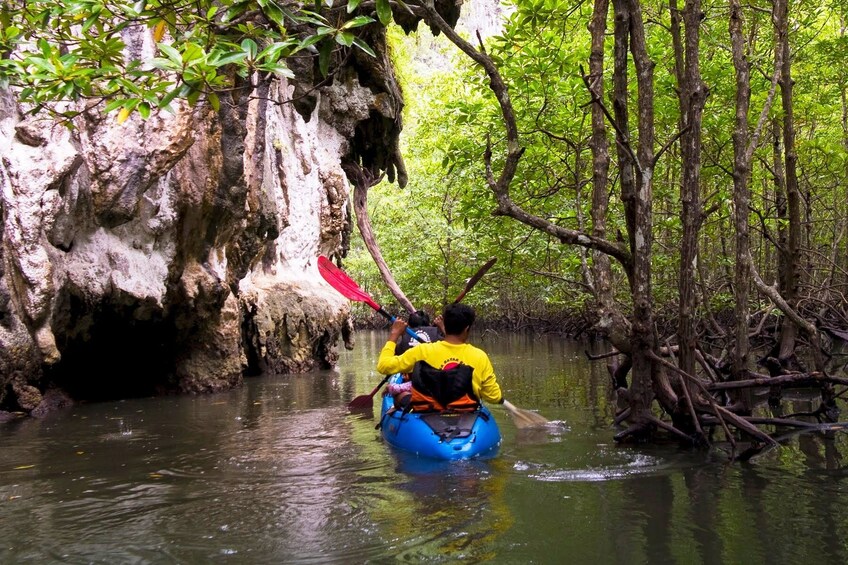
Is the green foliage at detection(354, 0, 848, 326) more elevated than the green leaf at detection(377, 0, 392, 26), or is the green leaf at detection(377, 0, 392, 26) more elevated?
the green foliage at detection(354, 0, 848, 326)

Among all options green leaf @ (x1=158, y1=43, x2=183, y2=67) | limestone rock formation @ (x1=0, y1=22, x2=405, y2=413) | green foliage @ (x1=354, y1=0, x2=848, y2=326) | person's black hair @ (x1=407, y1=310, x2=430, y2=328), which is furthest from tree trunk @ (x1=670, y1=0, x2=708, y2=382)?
green leaf @ (x1=158, y1=43, x2=183, y2=67)

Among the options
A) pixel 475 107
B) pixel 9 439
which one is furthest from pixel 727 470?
pixel 9 439

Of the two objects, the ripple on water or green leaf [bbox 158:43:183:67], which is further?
the ripple on water

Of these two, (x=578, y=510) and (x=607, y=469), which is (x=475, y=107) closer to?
(x=607, y=469)

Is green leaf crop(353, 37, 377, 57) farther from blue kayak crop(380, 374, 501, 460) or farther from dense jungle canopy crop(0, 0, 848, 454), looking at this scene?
blue kayak crop(380, 374, 501, 460)

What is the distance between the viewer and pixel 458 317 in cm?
603

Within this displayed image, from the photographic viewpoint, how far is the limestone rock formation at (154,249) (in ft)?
29.0

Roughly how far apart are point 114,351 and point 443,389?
8.22 metres

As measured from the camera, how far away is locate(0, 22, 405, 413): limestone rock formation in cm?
884

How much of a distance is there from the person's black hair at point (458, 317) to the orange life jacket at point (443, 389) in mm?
389

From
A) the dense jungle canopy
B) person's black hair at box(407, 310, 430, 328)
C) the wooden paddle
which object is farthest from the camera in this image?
person's black hair at box(407, 310, 430, 328)

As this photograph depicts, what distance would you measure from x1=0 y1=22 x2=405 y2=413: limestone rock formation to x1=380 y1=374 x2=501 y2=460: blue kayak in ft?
11.8

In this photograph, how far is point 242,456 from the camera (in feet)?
22.8

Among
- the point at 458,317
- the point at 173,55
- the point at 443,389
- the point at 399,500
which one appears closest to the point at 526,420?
the point at 443,389
